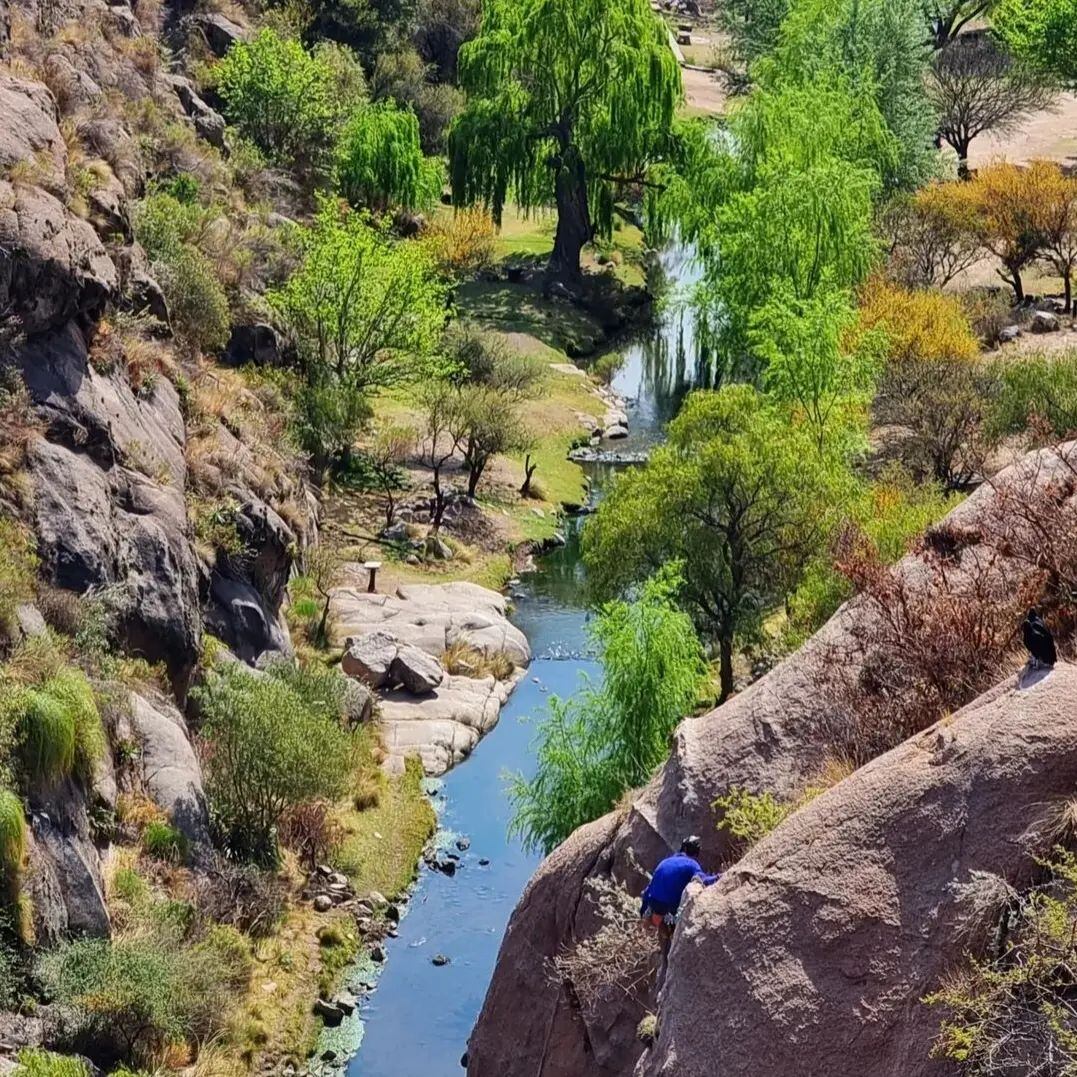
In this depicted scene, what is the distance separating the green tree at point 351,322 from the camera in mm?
52625

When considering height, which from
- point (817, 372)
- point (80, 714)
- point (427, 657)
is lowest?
point (427, 657)

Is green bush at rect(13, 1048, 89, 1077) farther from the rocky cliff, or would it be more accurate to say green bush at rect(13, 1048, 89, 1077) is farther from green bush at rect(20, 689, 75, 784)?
green bush at rect(20, 689, 75, 784)

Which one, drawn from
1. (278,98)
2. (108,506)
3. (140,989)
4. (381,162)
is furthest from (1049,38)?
(140,989)

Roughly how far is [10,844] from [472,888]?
12464 millimetres

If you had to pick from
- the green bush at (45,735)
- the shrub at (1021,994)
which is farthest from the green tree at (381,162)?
the shrub at (1021,994)

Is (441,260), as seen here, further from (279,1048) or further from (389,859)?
(279,1048)

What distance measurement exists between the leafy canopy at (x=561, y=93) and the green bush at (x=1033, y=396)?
26.2m

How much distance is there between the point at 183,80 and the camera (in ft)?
216

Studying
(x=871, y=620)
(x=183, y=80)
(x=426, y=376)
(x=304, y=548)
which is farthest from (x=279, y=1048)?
(x=183, y=80)

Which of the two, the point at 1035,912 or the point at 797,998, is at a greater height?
the point at 1035,912

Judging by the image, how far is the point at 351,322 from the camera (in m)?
53.7

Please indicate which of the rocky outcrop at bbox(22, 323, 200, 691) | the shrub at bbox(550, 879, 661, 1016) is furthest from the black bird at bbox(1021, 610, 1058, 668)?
the rocky outcrop at bbox(22, 323, 200, 691)

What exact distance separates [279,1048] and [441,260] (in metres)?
50.8

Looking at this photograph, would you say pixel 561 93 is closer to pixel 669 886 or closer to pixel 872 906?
pixel 669 886
